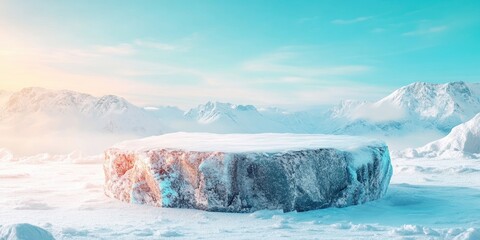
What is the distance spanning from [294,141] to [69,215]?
4.72 meters

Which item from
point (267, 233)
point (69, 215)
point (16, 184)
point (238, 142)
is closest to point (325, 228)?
Answer: point (267, 233)

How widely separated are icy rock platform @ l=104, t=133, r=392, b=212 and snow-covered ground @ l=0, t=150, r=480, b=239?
0.27 meters

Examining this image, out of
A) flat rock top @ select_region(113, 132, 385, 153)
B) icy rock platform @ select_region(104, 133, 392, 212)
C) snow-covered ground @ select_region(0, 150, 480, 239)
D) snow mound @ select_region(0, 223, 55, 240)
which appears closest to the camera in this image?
snow mound @ select_region(0, 223, 55, 240)

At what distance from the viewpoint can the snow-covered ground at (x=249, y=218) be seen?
21.8ft

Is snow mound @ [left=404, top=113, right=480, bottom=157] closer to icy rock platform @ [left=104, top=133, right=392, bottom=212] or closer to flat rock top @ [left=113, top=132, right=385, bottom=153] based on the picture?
flat rock top @ [left=113, top=132, right=385, bottom=153]

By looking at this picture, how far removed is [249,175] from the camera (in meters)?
8.41

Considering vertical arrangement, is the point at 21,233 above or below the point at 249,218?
above

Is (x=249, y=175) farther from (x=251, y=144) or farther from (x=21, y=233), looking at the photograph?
(x=21, y=233)

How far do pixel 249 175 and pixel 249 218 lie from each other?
842 millimetres

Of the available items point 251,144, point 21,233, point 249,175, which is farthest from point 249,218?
point 21,233

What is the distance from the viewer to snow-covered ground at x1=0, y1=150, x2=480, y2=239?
664cm

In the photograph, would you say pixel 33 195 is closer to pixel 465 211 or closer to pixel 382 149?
pixel 382 149

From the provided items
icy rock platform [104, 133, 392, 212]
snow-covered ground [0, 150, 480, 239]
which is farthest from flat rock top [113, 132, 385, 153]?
snow-covered ground [0, 150, 480, 239]

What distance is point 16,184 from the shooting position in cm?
1230
